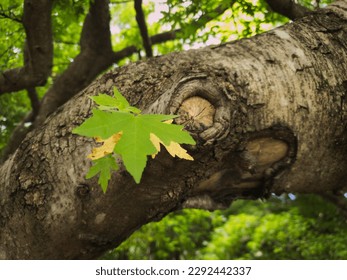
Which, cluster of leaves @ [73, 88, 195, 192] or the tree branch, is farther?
the tree branch

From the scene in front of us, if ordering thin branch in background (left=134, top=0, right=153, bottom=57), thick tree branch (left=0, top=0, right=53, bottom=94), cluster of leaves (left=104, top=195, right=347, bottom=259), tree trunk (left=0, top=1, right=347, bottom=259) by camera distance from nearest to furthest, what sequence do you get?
tree trunk (left=0, top=1, right=347, bottom=259), thick tree branch (left=0, top=0, right=53, bottom=94), thin branch in background (left=134, top=0, right=153, bottom=57), cluster of leaves (left=104, top=195, right=347, bottom=259)

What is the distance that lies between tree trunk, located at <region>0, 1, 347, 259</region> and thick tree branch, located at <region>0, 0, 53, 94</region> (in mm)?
882

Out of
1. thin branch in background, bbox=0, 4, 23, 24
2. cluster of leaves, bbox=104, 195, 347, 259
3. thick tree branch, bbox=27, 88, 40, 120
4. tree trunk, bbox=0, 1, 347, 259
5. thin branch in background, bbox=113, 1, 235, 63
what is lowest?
cluster of leaves, bbox=104, 195, 347, 259

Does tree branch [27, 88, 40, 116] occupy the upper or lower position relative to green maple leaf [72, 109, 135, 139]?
upper

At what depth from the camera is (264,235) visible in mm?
7766

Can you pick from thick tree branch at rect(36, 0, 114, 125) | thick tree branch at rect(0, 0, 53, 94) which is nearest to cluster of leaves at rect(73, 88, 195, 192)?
thick tree branch at rect(0, 0, 53, 94)

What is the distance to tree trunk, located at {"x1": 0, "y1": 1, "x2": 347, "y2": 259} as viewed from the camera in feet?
6.57

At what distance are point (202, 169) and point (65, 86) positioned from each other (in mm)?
2244

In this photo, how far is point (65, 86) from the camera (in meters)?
3.93

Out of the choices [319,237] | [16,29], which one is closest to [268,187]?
[16,29]

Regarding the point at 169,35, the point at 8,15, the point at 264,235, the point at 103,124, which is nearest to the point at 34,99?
the point at 8,15

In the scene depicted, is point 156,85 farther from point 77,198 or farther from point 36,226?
point 36,226

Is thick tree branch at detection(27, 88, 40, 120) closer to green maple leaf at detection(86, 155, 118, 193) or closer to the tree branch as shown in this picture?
the tree branch

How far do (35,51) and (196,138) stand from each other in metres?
1.69
